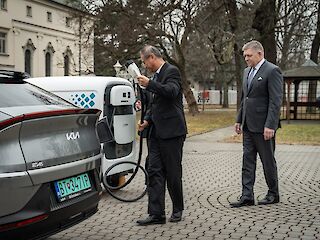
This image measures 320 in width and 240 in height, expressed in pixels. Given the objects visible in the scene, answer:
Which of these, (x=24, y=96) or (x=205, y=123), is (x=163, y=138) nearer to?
(x=24, y=96)

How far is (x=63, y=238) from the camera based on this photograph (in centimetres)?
536

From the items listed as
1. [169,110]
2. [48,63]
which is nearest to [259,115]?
[169,110]

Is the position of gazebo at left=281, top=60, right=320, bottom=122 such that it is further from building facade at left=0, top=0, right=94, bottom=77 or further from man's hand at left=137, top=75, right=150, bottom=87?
building facade at left=0, top=0, right=94, bottom=77

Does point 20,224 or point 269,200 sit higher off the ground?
point 20,224

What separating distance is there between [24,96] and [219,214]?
9.37 ft

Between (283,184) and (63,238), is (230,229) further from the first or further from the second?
(283,184)

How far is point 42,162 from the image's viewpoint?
4.08 metres

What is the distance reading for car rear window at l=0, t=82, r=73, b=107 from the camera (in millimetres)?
4391

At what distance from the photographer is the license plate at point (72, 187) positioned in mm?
4277

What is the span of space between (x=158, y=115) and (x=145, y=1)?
21.9 metres

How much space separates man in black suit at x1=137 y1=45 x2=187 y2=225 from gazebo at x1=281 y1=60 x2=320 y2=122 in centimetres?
1977

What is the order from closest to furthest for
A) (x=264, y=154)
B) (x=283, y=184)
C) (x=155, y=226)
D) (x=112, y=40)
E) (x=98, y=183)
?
(x=98, y=183)
(x=155, y=226)
(x=264, y=154)
(x=283, y=184)
(x=112, y=40)

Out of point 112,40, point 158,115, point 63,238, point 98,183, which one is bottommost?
point 63,238

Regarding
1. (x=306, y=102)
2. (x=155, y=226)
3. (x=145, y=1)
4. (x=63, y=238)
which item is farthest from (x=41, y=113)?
(x=306, y=102)
